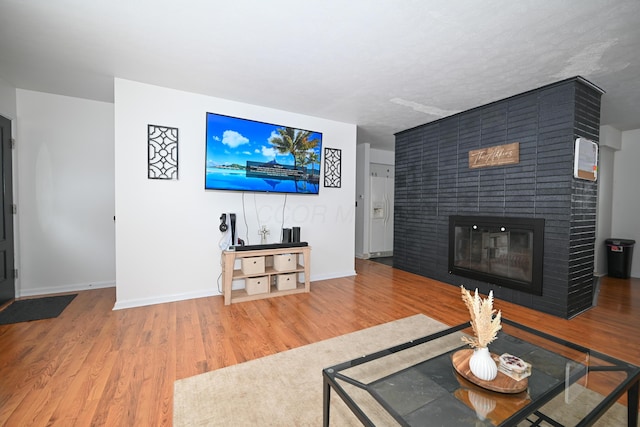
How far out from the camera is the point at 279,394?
1592mm

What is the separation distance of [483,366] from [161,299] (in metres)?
3.25

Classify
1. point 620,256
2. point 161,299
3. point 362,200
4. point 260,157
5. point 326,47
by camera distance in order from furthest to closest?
point 362,200 < point 620,256 < point 260,157 < point 161,299 < point 326,47

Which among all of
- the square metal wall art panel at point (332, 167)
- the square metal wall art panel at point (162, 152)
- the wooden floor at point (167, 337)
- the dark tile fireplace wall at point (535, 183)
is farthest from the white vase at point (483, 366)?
the square metal wall art panel at point (162, 152)

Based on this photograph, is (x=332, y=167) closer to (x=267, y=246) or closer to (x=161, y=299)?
(x=267, y=246)

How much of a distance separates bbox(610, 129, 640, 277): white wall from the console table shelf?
5559 millimetres

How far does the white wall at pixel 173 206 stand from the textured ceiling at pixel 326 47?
0.24m

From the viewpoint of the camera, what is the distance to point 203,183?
3.30m

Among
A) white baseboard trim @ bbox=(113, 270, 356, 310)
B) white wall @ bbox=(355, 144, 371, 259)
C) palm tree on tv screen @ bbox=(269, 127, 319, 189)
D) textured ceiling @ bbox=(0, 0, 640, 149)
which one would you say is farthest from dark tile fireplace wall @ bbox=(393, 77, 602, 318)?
white baseboard trim @ bbox=(113, 270, 356, 310)

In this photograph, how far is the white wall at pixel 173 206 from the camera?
9.62ft

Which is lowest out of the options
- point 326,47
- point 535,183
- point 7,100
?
point 535,183

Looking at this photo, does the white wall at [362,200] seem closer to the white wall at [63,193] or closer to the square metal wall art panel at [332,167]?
the square metal wall art panel at [332,167]

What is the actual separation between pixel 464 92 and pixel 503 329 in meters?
2.59

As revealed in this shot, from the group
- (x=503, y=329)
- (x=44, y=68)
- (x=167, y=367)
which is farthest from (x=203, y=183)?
(x=503, y=329)

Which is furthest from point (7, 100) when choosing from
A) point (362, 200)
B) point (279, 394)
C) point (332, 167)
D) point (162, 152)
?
point (362, 200)
